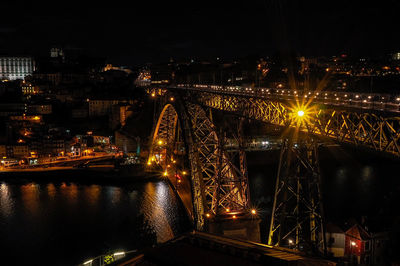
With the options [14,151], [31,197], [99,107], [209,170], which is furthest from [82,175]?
[209,170]

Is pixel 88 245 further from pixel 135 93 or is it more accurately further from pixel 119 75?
pixel 119 75

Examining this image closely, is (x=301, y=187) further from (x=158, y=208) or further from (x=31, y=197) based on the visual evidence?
(x=31, y=197)

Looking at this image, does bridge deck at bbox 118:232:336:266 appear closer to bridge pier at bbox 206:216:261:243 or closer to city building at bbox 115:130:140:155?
bridge pier at bbox 206:216:261:243

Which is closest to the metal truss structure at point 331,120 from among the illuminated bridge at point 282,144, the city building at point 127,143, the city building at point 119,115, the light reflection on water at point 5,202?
the illuminated bridge at point 282,144

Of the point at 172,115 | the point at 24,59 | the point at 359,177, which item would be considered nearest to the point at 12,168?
the point at 172,115

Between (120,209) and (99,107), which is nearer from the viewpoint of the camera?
(120,209)

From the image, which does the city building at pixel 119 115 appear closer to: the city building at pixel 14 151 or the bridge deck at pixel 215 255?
the city building at pixel 14 151
